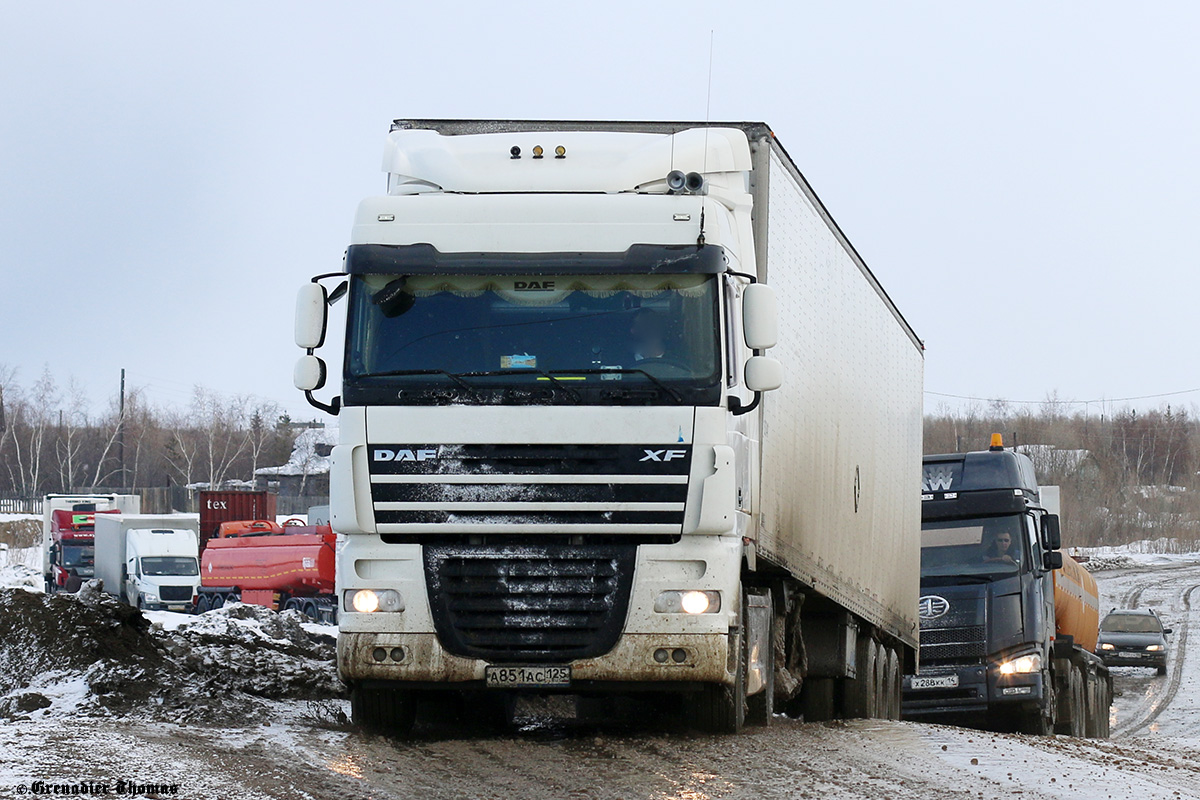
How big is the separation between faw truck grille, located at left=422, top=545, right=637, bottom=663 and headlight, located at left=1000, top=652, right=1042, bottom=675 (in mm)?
9825

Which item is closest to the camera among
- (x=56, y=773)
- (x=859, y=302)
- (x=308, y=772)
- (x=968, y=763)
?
(x=56, y=773)

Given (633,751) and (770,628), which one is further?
(770,628)

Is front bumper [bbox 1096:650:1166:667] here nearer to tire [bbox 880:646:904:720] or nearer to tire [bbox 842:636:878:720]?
tire [bbox 880:646:904:720]

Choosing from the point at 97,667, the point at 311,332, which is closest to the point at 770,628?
the point at 311,332

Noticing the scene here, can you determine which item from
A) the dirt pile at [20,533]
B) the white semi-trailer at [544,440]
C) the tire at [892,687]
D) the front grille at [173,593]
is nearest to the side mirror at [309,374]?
the white semi-trailer at [544,440]

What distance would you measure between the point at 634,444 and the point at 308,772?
261cm

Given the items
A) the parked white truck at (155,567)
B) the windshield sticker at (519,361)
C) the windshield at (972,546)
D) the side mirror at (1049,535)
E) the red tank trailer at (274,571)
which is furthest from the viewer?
the parked white truck at (155,567)

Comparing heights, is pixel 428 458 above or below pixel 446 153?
below

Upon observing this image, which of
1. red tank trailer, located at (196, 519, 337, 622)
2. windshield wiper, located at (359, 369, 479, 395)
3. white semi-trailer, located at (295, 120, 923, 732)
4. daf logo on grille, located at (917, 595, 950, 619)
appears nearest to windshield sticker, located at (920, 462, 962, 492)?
daf logo on grille, located at (917, 595, 950, 619)

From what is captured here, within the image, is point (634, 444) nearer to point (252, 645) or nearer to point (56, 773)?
point (56, 773)

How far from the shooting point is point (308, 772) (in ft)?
26.2

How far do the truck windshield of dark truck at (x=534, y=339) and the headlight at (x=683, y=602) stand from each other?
1.15 meters

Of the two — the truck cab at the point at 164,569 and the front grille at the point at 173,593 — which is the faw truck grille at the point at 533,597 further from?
the front grille at the point at 173,593

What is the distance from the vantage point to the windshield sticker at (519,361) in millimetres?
8859
